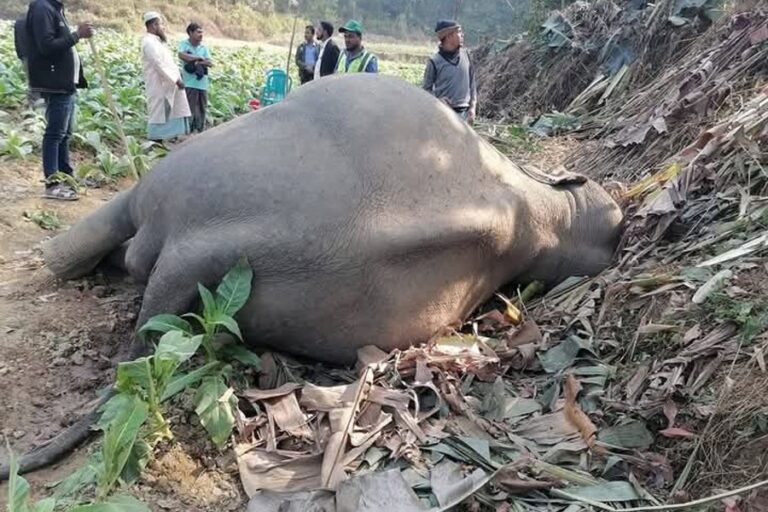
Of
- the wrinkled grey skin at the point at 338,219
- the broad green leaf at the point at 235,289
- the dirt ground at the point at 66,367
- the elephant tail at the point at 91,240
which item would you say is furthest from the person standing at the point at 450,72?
the broad green leaf at the point at 235,289

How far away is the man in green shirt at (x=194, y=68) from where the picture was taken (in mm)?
8312

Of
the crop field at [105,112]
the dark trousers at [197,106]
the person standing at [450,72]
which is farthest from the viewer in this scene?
the dark trousers at [197,106]

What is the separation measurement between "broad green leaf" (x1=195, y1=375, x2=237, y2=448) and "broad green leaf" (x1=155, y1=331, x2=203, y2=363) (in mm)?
237

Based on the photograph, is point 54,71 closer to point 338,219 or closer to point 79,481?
point 338,219

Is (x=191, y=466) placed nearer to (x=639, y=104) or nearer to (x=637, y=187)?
(x=637, y=187)

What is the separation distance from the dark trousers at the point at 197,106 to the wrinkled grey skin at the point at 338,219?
16.9 ft

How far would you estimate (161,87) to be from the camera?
7539mm

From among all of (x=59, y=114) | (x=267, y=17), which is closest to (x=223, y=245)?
(x=59, y=114)

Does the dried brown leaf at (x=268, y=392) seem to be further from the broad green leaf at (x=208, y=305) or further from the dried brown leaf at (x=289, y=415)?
the broad green leaf at (x=208, y=305)

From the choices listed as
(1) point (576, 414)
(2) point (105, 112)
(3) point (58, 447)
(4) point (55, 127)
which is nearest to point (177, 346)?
(3) point (58, 447)

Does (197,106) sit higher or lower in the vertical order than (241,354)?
lower

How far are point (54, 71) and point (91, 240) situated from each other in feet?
7.33

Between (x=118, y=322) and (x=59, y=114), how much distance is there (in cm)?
275

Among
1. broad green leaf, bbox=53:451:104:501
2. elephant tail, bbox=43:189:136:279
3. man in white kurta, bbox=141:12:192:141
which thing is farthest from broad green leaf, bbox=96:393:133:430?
man in white kurta, bbox=141:12:192:141
